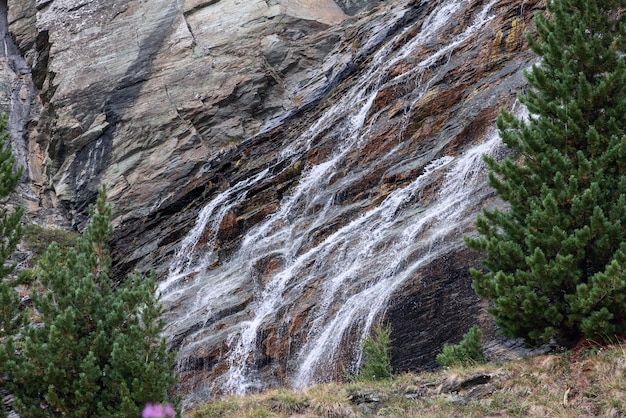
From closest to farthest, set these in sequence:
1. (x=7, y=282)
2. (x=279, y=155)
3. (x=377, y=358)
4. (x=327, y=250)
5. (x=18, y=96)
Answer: (x=7, y=282) < (x=377, y=358) < (x=327, y=250) < (x=279, y=155) < (x=18, y=96)

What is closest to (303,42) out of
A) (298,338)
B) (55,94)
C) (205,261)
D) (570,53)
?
(55,94)

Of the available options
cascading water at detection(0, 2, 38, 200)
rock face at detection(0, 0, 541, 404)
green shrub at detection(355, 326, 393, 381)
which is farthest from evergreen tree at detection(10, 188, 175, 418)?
cascading water at detection(0, 2, 38, 200)

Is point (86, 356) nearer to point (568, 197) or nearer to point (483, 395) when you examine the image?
point (483, 395)

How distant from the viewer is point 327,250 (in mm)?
19969

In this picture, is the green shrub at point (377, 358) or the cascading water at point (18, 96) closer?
the green shrub at point (377, 358)

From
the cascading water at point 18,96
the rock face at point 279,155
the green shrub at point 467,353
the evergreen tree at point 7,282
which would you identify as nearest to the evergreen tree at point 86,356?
the evergreen tree at point 7,282

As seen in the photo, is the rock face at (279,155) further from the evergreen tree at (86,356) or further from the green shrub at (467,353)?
the evergreen tree at (86,356)

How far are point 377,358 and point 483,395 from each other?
3.62 m

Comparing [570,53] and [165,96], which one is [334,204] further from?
[165,96]

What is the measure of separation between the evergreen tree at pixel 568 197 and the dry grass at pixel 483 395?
21.0 inches

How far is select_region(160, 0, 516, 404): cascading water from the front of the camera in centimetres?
1661

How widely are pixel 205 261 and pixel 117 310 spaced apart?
14.2 meters

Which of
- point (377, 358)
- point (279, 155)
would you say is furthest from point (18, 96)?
point (377, 358)

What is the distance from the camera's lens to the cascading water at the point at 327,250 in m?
16.6
